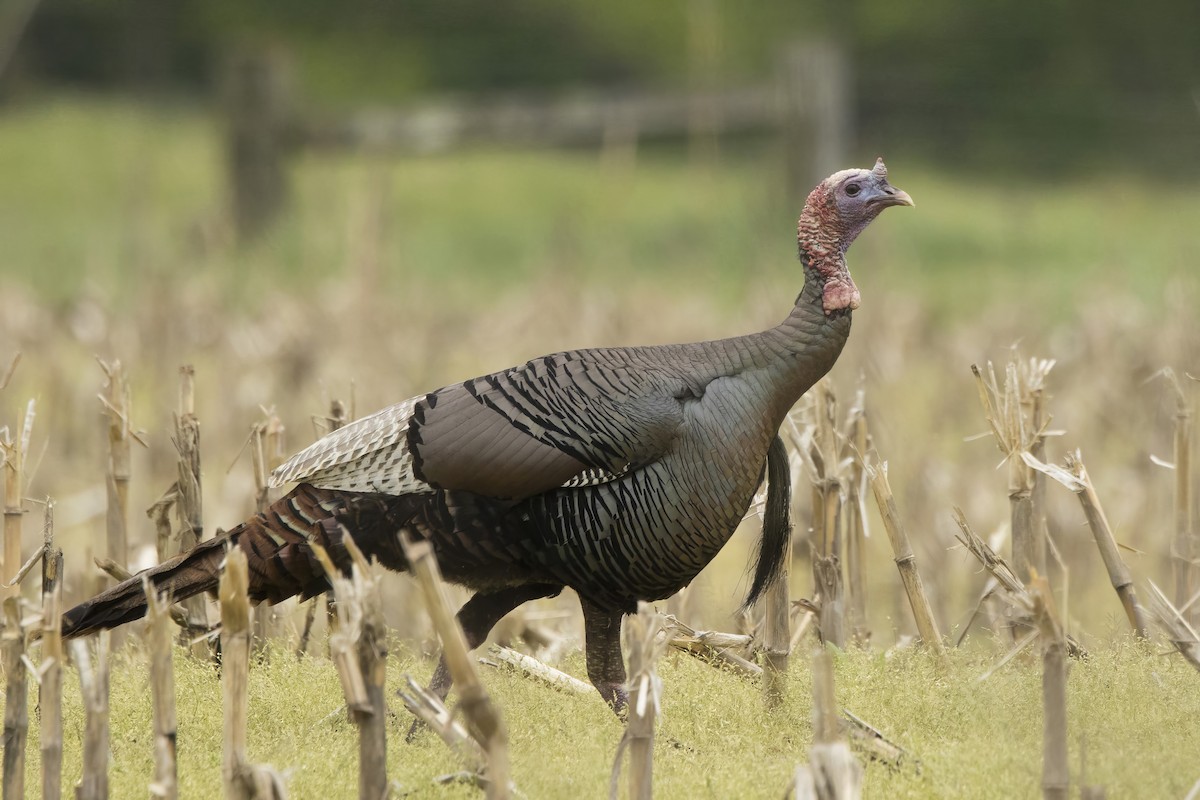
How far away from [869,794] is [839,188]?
147 centimetres

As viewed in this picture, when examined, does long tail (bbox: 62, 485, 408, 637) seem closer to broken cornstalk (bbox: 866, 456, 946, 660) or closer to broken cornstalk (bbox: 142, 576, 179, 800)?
broken cornstalk (bbox: 142, 576, 179, 800)

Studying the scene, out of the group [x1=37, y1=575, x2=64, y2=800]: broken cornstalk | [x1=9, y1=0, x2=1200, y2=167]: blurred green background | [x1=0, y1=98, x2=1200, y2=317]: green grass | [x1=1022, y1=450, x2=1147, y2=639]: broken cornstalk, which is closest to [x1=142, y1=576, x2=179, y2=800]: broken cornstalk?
[x1=37, y1=575, x2=64, y2=800]: broken cornstalk

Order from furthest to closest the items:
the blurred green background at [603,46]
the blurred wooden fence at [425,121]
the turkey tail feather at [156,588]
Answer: the blurred green background at [603,46], the blurred wooden fence at [425,121], the turkey tail feather at [156,588]

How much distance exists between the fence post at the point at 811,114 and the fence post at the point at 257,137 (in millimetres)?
3318

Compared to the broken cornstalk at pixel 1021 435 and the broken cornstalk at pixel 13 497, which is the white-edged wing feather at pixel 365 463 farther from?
the broken cornstalk at pixel 1021 435

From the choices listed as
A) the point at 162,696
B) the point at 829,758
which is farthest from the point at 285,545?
the point at 829,758

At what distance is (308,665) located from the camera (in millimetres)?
3793

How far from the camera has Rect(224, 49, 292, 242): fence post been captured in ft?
32.9

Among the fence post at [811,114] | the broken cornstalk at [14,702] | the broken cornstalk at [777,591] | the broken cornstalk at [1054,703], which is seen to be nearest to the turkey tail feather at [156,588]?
the broken cornstalk at [14,702]

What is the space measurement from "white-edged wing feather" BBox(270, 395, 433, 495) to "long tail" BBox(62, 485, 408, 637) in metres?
A: 0.04

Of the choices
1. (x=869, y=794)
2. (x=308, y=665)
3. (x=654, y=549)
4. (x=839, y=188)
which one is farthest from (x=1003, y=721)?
(x=308, y=665)

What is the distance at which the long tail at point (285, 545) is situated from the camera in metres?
3.47

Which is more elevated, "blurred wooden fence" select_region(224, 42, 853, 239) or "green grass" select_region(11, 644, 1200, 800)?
"blurred wooden fence" select_region(224, 42, 853, 239)

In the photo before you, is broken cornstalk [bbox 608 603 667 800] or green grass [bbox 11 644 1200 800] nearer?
broken cornstalk [bbox 608 603 667 800]
